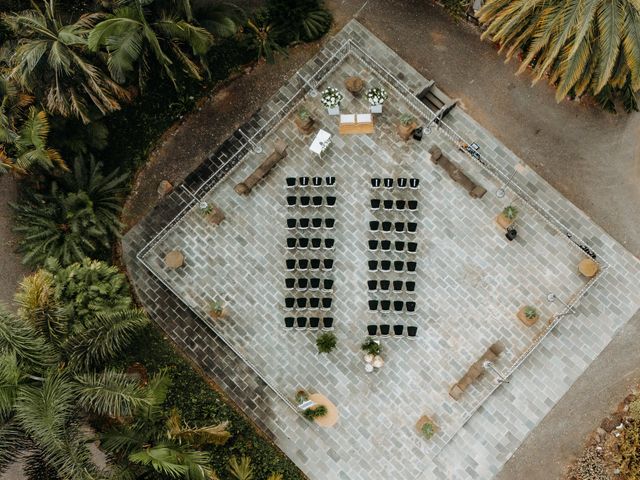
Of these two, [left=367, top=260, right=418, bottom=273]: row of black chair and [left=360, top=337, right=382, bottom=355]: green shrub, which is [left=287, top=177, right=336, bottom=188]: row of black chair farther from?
[left=360, top=337, right=382, bottom=355]: green shrub

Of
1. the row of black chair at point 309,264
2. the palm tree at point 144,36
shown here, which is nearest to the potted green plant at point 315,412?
the row of black chair at point 309,264

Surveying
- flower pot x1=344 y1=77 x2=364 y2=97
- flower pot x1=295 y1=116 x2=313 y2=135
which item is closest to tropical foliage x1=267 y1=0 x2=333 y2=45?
flower pot x1=344 y1=77 x2=364 y2=97

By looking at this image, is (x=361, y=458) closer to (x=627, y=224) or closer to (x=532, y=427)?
(x=532, y=427)

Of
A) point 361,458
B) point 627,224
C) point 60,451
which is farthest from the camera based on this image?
point 627,224

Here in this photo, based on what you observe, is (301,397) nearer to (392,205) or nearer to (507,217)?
(392,205)

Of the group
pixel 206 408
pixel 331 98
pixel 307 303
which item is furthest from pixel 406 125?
pixel 206 408

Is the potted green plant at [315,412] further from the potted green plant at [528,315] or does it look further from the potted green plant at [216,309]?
the potted green plant at [528,315]

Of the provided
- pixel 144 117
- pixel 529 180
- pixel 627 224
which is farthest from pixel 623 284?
pixel 144 117
